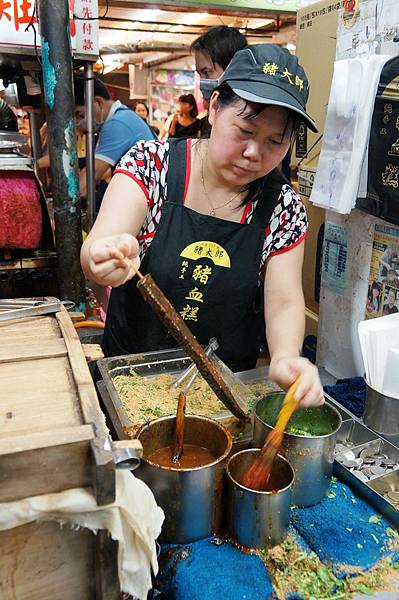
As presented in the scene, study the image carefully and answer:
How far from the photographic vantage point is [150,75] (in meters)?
12.2

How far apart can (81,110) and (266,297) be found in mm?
2758

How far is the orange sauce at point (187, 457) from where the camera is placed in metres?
1.17

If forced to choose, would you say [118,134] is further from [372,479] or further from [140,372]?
[372,479]

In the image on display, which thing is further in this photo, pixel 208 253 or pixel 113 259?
pixel 208 253

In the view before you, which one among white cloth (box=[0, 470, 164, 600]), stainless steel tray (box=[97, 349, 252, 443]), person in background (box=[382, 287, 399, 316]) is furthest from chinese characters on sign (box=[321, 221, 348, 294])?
white cloth (box=[0, 470, 164, 600])

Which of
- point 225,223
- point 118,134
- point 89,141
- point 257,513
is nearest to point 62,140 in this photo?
point 89,141

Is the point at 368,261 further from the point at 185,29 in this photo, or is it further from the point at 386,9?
the point at 185,29

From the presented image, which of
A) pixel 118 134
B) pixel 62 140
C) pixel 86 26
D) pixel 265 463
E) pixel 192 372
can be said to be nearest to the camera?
pixel 265 463

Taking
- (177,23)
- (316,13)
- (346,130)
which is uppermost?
(177,23)

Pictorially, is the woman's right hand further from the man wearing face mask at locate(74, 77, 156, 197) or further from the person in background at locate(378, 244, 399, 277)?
the man wearing face mask at locate(74, 77, 156, 197)

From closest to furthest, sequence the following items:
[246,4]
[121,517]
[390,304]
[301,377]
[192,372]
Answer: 1. [121,517]
2. [301,377]
3. [192,372]
4. [390,304]
5. [246,4]

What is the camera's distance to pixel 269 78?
4.75 ft

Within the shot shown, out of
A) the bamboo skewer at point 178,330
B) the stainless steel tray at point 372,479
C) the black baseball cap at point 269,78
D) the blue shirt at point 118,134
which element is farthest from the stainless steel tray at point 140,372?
the blue shirt at point 118,134

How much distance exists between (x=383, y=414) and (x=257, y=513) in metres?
0.85
